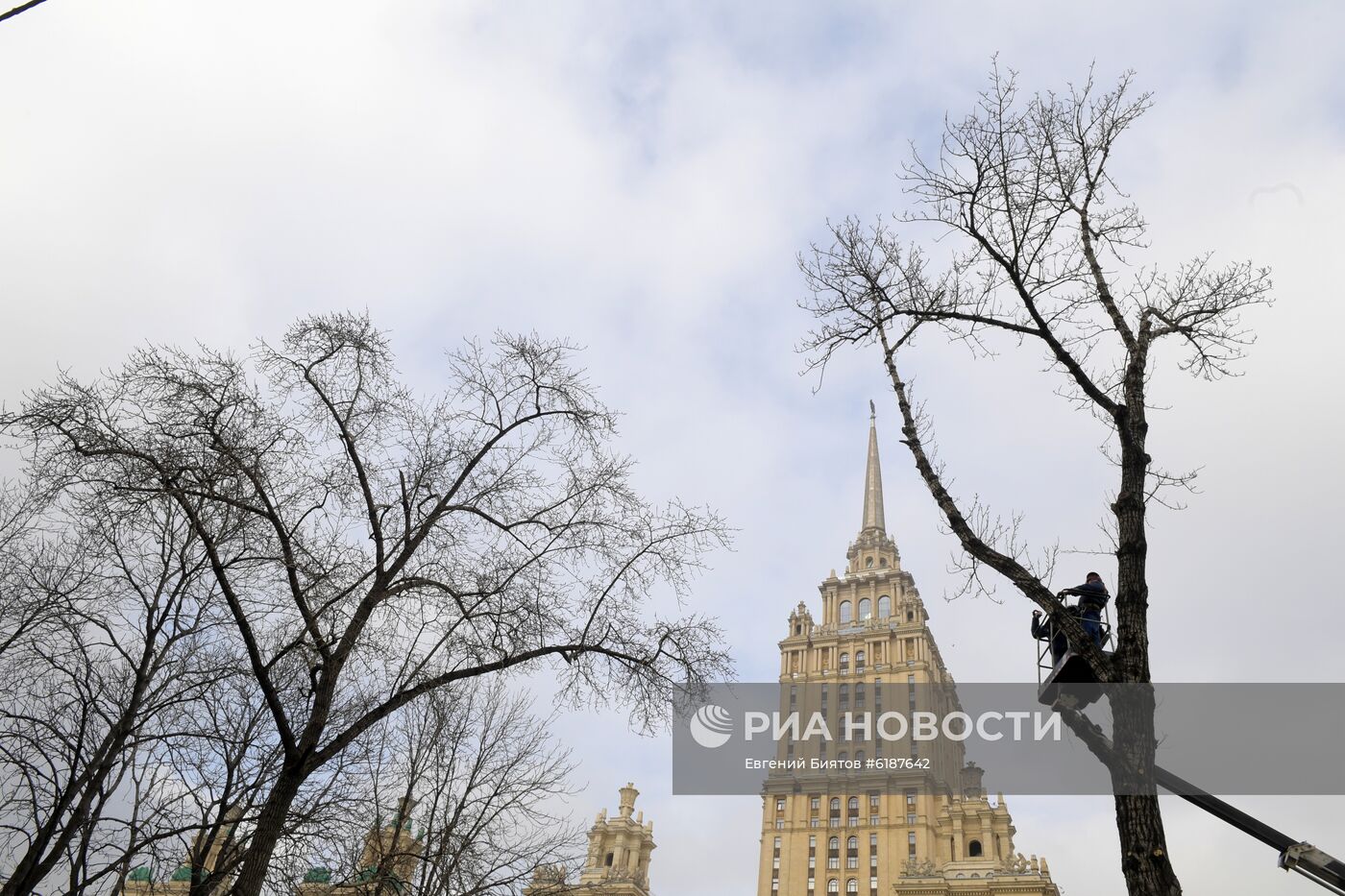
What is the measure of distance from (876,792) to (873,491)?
1586 inches

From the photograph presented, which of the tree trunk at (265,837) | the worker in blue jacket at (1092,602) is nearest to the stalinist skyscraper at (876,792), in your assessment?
the worker in blue jacket at (1092,602)

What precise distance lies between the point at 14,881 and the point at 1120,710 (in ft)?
45.8

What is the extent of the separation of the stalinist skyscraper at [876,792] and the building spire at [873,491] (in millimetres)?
4024

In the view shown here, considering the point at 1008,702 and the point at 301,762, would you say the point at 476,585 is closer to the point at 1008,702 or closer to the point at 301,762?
the point at 301,762

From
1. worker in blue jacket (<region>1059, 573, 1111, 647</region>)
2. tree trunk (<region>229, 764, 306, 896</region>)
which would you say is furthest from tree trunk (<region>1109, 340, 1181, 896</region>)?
tree trunk (<region>229, 764, 306, 896</region>)

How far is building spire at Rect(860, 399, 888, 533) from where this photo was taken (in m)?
108

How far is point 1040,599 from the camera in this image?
8.11 m

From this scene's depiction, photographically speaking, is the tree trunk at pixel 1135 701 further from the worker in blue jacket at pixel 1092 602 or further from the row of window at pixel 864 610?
the row of window at pixel 864 610

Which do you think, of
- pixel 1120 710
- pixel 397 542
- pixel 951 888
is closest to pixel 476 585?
pixel 397 542

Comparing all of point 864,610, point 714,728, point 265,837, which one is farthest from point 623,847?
point 265,837

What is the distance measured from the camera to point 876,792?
80.8 m

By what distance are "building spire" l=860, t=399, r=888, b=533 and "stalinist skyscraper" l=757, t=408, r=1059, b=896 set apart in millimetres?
4024

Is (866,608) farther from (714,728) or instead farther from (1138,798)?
(1138,798)

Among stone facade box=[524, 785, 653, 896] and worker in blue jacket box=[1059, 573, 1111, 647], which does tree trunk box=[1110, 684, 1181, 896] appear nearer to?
worker in blue jacket box=[1059, 573, 1111, 647]
